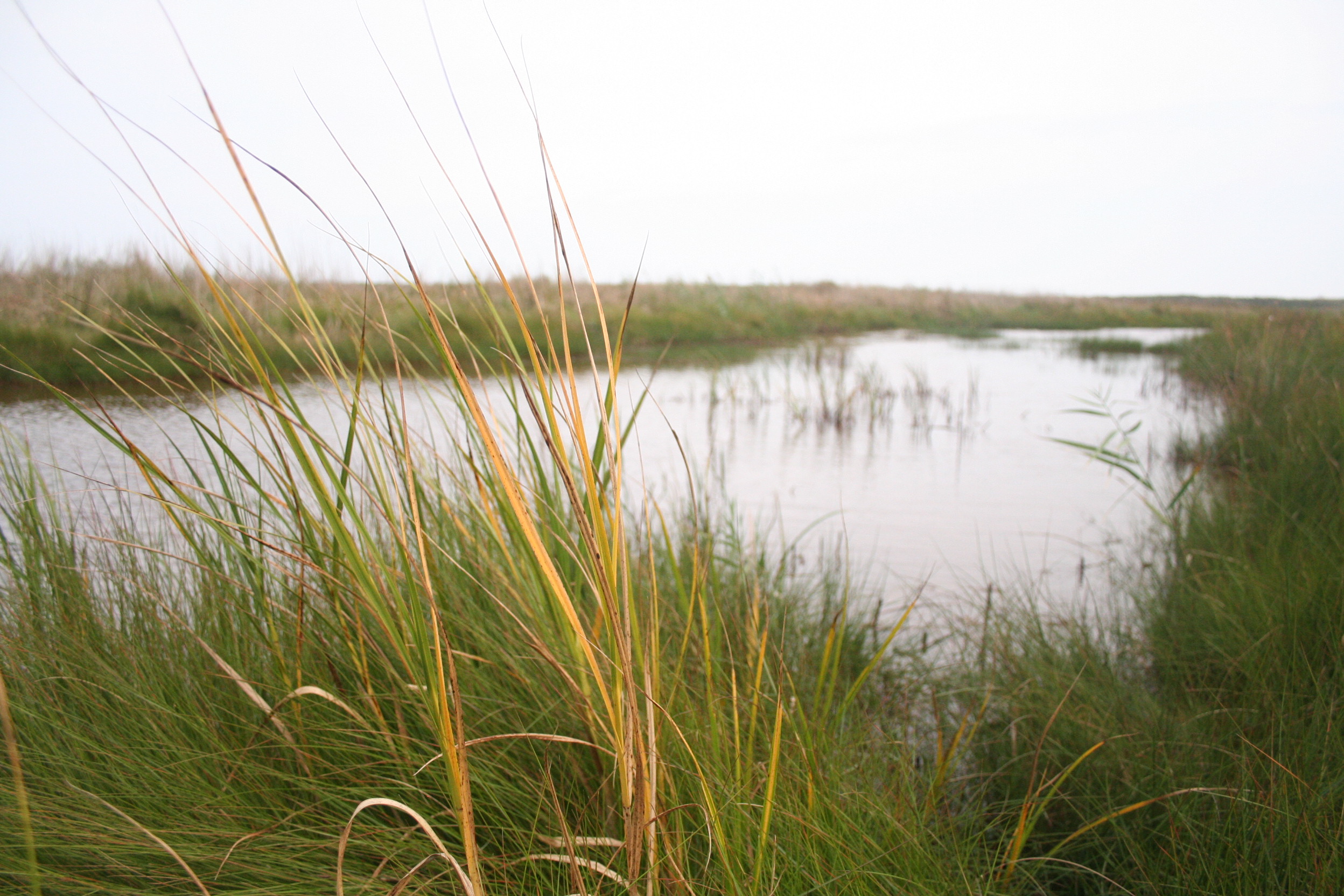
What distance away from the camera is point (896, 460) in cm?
472

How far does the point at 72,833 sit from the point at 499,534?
1.65ft

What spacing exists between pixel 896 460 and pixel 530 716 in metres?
3.96

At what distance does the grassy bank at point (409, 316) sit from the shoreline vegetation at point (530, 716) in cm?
7

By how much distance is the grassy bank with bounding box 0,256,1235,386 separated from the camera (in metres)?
1.07

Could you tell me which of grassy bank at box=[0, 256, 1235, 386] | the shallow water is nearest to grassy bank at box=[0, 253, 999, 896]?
grassy bank at box=[0, 256, 1235, 386]

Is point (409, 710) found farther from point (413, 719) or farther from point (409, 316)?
point (409, 316)

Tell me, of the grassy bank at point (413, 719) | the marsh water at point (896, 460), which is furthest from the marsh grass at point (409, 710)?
the marsh water at point (896, 460)

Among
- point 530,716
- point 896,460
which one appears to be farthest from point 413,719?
point 896,460

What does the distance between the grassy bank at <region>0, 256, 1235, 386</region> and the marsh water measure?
0.25 m

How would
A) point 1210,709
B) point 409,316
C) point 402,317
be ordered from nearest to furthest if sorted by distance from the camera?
1. point 1210,709
2. point 409,316
3. point 402,317

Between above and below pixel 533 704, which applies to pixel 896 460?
below

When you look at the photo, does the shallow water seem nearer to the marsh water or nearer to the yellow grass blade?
the marsh water

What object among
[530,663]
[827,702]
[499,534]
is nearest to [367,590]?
[499,534]

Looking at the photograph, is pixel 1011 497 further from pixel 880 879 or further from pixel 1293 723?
pixel 880 879
